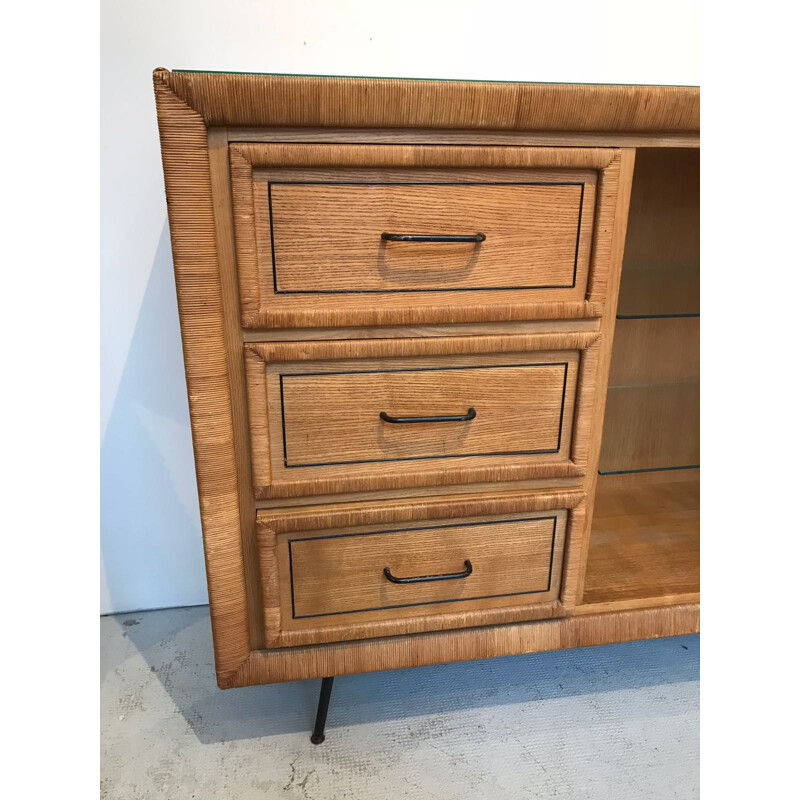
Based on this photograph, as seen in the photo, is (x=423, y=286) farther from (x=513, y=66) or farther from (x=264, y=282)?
(x=513, y=66)

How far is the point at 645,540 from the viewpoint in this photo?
1.10 metres

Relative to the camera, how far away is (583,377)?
2.64ft

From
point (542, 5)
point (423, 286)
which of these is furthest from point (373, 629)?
point (542, 5)

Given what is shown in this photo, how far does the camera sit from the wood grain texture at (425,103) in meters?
0.63

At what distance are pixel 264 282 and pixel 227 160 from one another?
0.14 meters

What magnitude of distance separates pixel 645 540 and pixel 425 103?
83 cm

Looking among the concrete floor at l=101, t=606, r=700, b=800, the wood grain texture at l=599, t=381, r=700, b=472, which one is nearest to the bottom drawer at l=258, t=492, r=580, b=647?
the concrete floor at l=101, t=606, r=700, b=800

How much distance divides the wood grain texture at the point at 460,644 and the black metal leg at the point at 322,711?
0.08 meters

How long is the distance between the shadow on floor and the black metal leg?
3 centimetres

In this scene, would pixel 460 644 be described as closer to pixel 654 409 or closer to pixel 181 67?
pixel 654 409

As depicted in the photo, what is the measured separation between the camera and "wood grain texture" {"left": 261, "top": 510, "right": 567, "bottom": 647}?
816 millimetres

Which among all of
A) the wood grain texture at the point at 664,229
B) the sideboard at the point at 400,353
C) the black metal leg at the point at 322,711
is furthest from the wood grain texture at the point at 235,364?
the wood grain texture at the point at 664,229

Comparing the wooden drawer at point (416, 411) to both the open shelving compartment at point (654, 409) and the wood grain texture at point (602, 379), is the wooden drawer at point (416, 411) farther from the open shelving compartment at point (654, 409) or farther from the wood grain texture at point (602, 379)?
the open shelving compartment at point (654, 409)

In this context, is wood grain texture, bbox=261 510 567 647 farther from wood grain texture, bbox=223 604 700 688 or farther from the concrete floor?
the concrete floor
